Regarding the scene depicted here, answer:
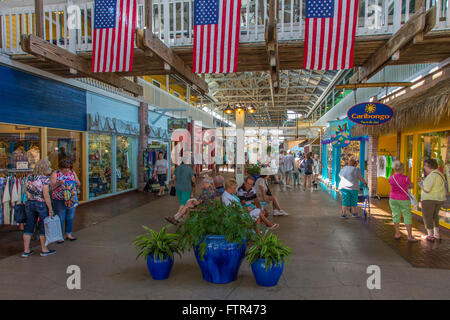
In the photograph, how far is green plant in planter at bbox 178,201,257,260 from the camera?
3846 millimetres

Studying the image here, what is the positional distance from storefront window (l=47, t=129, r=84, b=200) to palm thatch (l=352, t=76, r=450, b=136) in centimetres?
957

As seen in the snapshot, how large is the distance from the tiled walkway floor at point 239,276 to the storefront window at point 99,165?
454 centimetres

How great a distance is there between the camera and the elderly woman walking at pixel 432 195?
19.4ft

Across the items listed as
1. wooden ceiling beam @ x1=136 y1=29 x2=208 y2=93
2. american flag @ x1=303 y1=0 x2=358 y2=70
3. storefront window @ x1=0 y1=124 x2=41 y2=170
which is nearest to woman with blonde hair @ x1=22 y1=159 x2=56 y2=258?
wooden ceiling beam @ x1=136 y1=29 x2=208 y2=93

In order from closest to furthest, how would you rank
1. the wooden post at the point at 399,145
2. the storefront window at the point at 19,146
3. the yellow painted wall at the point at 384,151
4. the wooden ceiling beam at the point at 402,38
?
the wooden ceiling beam at the point at 402,38 → the storefront window at the point at 19,146 → the wooden post at the point at 399,145 → the yellow painted wall at the point at 384,151

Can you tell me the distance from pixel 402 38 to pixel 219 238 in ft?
15.8

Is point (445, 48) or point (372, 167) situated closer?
point (445, 48)

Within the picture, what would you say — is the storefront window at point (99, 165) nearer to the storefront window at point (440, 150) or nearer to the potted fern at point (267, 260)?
the potted fern at point (267, 260)

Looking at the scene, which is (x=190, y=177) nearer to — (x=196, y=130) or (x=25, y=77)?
(x=25, y=77)

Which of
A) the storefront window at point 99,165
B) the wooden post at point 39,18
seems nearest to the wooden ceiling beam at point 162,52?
the wooden post at point 39,18

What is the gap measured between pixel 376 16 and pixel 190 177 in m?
5.38

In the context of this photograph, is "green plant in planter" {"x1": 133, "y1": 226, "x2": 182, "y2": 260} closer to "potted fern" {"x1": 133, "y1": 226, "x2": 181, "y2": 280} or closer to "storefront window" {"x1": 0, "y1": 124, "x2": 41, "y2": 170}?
"potted fern" {"x1": 133, "y1": 226, "x2": 181, "y2": 280}

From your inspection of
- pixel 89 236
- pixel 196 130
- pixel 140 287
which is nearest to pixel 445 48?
pixel 140 287
